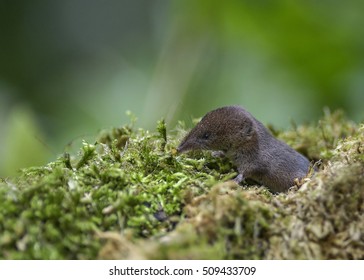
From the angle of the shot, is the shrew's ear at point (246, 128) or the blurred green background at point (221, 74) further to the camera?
the blurred green background at point (221, 74)

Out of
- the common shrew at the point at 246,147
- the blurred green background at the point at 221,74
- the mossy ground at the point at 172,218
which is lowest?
the mossy ground at the point at 172,218

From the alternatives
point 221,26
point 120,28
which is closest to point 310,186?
point 221,26

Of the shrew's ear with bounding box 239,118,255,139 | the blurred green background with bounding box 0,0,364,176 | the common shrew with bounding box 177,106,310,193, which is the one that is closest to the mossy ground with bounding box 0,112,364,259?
the common shrew with bounding box 177,106,310,193

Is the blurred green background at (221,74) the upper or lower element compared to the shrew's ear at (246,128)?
upper

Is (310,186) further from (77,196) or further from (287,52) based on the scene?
(287,52)

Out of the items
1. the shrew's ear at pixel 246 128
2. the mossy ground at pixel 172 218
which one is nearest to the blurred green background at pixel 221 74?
the shrew's ear at pixel 246 128

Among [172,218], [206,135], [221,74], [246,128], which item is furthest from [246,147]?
[221,74]

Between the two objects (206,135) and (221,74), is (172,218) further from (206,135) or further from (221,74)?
(221,74)

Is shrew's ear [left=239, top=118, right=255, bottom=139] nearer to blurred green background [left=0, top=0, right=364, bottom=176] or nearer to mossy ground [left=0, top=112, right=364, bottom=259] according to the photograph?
mossy ground [left=0, top=112, right=364, bottom=259]

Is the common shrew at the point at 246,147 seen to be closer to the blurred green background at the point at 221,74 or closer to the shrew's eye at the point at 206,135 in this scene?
the shrew's eye at the point at 206,135
